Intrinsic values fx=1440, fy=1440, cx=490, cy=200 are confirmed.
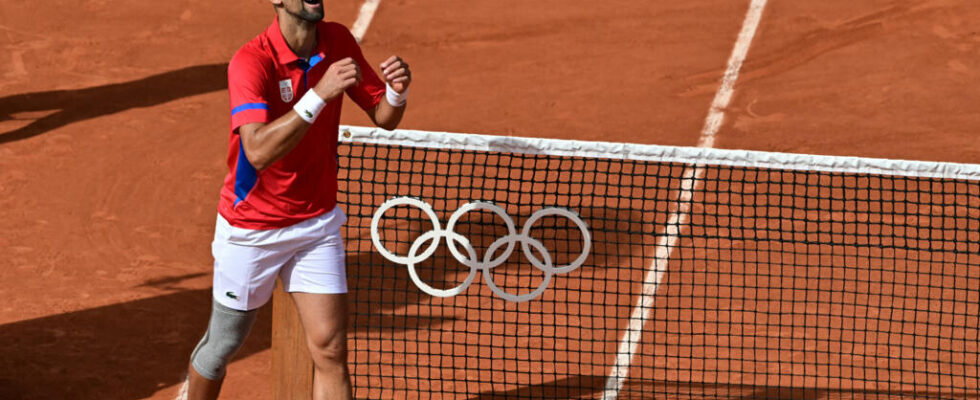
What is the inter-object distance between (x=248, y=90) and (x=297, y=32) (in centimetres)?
43

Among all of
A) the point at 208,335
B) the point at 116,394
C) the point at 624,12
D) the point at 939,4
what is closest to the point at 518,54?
the point at 624,12

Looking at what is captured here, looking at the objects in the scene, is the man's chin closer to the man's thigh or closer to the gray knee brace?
the man's thigh

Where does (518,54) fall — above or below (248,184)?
below

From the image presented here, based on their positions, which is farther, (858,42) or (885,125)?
(858,42)

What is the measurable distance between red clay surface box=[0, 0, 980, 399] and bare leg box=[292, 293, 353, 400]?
7.01ft

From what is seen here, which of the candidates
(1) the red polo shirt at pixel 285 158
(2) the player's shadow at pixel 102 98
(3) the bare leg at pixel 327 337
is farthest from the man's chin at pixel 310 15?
(2) the player's shadow at pixel 102 98

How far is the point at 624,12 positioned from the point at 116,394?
809 cm

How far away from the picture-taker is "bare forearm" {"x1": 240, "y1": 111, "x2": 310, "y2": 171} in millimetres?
6320

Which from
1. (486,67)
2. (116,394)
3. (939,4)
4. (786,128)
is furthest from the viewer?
(939,4)

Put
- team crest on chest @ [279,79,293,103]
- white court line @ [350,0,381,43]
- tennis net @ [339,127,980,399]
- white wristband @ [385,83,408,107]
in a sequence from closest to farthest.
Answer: team crest on chest @ [279,79,293,103], white wristband @ [385,83,408,107], tennis net @ [339,127,980,399], white court line @ [350,0,381,43]

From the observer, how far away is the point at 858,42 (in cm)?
1457

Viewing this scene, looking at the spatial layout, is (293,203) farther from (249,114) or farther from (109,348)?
(109,348)

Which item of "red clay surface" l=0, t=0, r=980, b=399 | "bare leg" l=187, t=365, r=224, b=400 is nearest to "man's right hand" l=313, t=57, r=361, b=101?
"bare leg" l=187, t=365, r=224, b=400

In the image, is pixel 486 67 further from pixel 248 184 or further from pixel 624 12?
pixel 248 184
